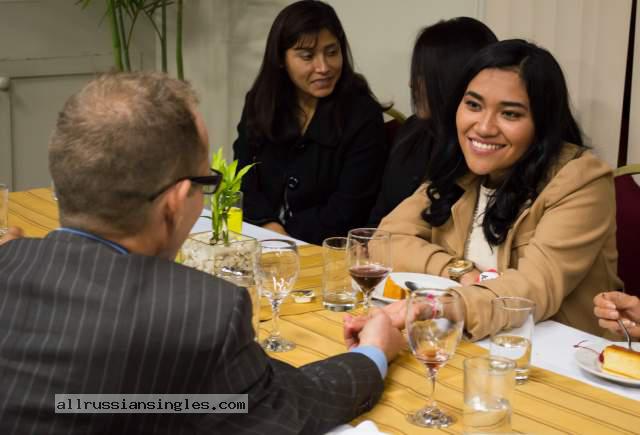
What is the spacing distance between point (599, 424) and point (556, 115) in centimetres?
104

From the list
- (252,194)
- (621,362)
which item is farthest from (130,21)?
(621,362)

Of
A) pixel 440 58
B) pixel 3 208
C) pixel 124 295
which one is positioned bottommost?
pixel 3 208

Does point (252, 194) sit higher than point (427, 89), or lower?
lower

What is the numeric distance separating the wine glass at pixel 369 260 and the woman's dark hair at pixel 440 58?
116cm

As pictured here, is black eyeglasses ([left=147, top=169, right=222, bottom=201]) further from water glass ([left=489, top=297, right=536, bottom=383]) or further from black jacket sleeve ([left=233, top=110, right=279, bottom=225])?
black jacket sleeve ([left=233, top=110, right=279, bottom=225])

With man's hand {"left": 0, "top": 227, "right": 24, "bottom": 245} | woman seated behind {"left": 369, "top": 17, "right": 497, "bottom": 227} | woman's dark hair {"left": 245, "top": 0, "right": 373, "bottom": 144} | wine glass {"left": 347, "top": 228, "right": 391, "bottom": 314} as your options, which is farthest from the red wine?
woman's dark hair {"left": 245, "top": 0, "right": 373, "bottom": 144}

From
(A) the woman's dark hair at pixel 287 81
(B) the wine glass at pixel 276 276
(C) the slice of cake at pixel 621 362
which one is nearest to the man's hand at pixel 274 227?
(A) the woman's dark hair at pixel 287 81

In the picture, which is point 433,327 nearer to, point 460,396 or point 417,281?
point 460,396

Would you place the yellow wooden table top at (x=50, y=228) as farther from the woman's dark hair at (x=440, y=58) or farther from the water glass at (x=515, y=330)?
the woman's dark hair at (x=440, y=58)

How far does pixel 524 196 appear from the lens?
7.72ft

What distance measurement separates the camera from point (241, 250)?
1992 mm

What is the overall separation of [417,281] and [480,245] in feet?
1.27

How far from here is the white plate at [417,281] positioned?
2.08 m

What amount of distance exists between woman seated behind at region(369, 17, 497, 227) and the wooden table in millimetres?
1252
